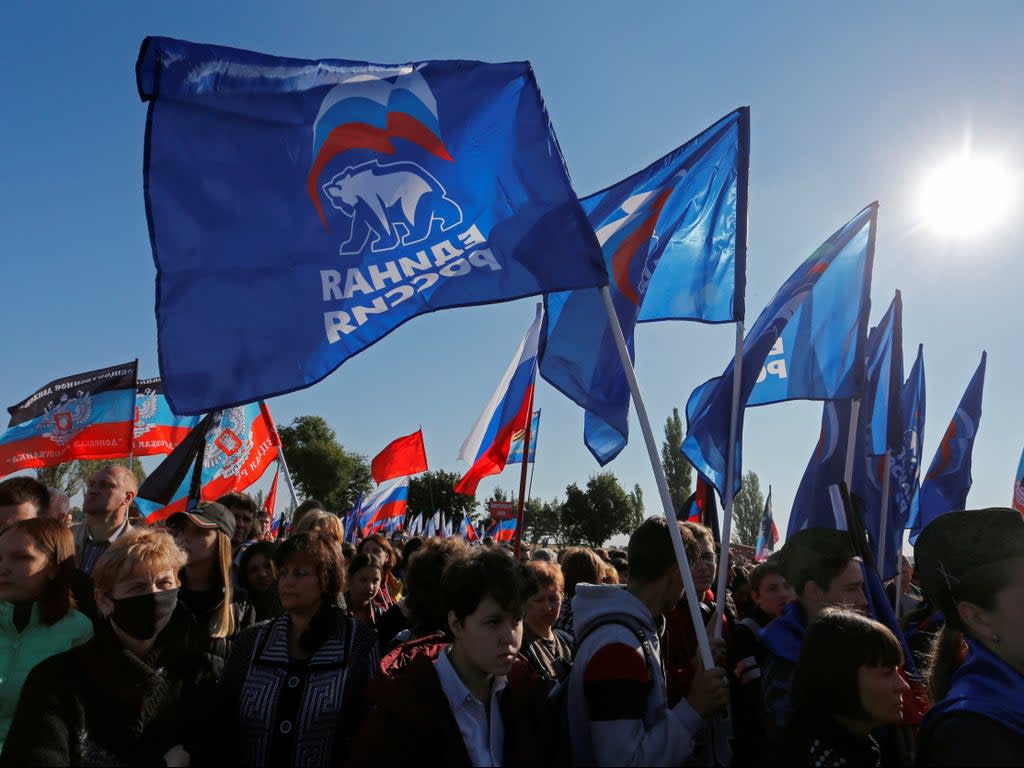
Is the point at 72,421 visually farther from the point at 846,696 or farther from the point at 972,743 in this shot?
the point at 972,743

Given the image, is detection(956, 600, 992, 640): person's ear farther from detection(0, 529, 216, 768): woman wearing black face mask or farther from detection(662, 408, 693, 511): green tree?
detection(662, 408, 693, 511): green tree

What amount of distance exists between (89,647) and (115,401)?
32.9 feet

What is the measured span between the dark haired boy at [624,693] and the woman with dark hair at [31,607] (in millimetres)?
2435

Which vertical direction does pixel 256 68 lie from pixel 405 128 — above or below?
above

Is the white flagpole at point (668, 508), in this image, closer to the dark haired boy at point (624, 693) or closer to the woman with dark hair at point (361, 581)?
the dark haired boy at point (624, 693)

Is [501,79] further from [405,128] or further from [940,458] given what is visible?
[940,458]

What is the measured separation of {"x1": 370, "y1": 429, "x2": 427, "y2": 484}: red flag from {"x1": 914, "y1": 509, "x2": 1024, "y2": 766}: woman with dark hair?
1574cm

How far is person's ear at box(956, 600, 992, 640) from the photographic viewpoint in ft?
8.73

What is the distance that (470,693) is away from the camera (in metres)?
3.01

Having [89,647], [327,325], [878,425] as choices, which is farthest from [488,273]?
[878,425]

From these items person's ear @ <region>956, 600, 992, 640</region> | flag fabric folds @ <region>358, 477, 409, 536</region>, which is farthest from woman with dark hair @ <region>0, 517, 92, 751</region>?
flag fabric folds @ <region>358, 477, 409, 536</region>

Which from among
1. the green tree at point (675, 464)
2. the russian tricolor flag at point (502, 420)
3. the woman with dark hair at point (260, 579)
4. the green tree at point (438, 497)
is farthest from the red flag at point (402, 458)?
the green tree at point (438, 497)

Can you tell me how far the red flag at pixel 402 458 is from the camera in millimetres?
18375

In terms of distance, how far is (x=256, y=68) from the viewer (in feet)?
13.5
